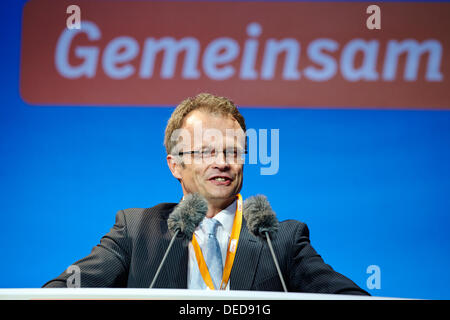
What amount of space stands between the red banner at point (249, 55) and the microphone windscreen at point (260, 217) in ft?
4.38

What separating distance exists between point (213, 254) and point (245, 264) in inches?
5.0

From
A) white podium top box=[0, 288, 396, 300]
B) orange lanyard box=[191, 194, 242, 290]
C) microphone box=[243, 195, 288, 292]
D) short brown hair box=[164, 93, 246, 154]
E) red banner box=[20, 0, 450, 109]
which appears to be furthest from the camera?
red banner box=[20, 0, 450, 109]

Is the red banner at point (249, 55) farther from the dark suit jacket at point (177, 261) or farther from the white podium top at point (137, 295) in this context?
A: the white podium top at point (137, 295)

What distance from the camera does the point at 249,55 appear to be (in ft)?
10.2

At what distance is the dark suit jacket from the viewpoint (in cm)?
200

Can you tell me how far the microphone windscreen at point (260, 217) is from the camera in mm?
1782

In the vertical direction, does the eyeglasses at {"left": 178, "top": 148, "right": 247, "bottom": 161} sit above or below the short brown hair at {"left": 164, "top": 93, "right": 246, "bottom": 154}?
below

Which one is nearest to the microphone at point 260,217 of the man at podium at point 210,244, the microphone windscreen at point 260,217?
the microphone windscreen at point 260,217

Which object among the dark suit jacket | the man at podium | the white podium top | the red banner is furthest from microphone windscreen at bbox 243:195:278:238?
the red banner

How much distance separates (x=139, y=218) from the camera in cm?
221

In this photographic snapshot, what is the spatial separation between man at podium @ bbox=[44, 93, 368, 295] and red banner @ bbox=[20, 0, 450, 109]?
0.84m
